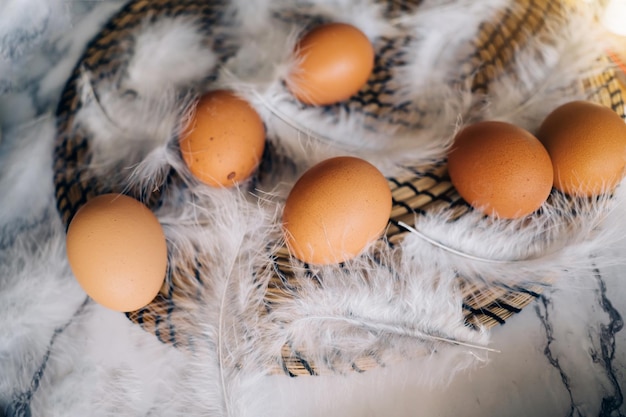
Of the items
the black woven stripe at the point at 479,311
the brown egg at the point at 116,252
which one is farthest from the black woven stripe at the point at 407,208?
the brown egg at the point at 116,252

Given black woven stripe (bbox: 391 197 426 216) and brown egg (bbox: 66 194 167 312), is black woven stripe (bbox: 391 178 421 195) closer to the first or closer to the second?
black woven stripe (bbox: 391 197 426 216)

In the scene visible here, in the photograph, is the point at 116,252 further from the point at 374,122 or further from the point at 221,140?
the point at 374,122

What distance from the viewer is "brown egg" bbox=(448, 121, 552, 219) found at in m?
0.70

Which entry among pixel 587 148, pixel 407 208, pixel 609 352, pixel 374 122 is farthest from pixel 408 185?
pixel 609 352

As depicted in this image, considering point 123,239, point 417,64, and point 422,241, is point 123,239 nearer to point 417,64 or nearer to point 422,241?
point 422,241

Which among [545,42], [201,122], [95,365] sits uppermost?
[545,42]

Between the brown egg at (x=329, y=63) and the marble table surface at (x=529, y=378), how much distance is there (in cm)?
45

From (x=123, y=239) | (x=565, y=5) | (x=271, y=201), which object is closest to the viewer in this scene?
(x=123, y=239)

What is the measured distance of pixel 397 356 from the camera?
2.31 feet

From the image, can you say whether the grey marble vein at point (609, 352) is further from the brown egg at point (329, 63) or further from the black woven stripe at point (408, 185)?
the brown egg at point (329, 63)

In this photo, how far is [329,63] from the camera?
0.81 metres

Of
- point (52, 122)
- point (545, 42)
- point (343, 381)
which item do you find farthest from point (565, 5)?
point (52, 122)

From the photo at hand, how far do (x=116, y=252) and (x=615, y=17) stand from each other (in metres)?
0.86

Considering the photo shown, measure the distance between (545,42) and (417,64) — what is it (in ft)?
0.70
